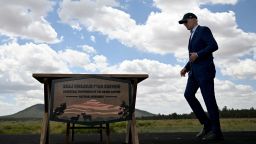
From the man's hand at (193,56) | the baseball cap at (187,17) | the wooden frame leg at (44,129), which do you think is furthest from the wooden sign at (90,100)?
the baseball cap at (187,17)

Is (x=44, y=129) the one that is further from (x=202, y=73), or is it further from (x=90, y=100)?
(x=202, y=73)

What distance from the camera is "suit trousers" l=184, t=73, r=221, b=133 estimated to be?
7805mm

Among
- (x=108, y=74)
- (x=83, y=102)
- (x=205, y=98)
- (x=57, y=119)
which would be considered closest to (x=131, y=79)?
(x=108, y=74)

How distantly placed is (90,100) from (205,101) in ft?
7.82

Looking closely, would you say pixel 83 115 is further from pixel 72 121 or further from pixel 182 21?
pixel 182 21

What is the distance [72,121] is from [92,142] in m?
2.01

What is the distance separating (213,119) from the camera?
25.8 ft

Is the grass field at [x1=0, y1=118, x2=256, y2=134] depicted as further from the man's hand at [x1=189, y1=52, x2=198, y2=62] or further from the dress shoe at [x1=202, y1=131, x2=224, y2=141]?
the man's hand at [x1=189, y1=52, x2=198, y2=62]

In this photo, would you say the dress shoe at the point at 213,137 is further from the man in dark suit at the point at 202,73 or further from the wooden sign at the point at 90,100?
the wooden sign at the point at 90,100

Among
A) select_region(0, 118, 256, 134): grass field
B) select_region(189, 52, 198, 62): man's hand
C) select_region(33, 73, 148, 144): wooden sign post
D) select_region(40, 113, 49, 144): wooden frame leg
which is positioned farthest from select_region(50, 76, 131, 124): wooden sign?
select_region(0, 118, 256, 134): grass field

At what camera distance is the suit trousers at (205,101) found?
7.80m

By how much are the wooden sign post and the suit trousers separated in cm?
175

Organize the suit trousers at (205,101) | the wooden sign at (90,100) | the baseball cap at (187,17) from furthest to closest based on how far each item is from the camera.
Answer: the baseball cap at (187,17) < the suit trousers at (205,101) < the wooden sign at (90,100)

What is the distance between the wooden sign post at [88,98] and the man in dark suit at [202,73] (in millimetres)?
1744
